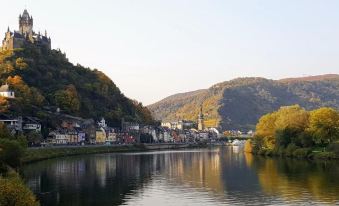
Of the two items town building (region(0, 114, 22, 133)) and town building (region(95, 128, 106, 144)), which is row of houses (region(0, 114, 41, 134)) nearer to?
town building (region(0, 114, 22, 133))

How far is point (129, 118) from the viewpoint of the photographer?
17600cm

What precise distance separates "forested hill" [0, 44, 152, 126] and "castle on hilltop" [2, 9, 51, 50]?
340cm

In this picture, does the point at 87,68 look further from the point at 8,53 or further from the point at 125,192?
the point at 125,192

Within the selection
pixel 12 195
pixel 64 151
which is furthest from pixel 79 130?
pixel 12 195

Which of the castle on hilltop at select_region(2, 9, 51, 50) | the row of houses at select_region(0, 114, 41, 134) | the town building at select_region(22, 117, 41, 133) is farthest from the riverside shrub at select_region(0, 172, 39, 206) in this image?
the castle on hilltop at select_region(2, 9, 51, 50)

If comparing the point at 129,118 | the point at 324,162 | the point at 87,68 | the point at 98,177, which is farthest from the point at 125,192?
the point at 87,68

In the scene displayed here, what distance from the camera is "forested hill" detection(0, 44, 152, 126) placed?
422 feet

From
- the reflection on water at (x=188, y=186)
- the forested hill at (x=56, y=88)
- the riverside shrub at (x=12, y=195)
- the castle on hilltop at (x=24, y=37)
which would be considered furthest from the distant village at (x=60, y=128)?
the riverside shrub at (x=12, y=195)

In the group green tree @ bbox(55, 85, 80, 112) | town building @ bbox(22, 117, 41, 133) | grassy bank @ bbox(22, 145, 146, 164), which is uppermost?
green tree @ bbox(55, 85, 80, 112)

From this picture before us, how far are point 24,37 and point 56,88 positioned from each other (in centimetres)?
2981

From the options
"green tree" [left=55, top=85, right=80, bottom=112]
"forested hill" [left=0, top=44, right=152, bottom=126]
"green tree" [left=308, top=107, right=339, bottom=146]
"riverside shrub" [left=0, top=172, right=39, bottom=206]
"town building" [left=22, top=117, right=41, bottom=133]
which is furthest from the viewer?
"green tree" [left=55, top=85, right=80, bottom=112]

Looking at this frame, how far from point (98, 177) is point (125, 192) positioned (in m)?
13.6

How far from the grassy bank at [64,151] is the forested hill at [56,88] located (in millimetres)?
14946

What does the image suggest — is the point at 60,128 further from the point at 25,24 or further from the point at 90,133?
the point at 25,24
